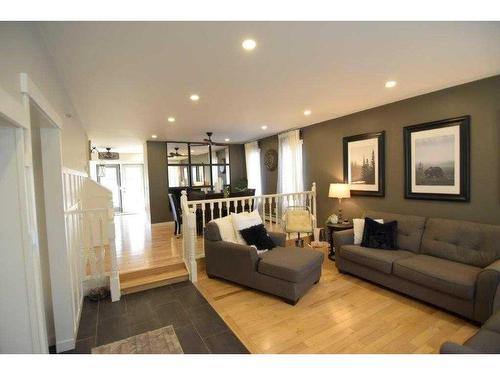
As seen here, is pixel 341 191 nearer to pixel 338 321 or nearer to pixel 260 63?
pixel 338 321

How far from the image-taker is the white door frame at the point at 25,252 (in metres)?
1.27

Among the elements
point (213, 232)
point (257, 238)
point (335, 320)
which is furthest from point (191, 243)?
point (335, 320)

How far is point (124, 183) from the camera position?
9203 millimetres

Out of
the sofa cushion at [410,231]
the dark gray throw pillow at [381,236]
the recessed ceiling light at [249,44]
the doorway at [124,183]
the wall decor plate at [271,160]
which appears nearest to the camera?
the recessed ceiling light at [249,44]

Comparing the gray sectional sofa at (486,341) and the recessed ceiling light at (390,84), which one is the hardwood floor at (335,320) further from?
the recessed ceiling light at (390,84)

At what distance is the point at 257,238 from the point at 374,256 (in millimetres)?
1469

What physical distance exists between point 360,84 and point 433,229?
1.99m

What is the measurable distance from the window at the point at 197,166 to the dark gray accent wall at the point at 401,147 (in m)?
3.24

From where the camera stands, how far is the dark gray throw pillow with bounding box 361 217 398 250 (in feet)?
10.4

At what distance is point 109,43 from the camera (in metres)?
1.84

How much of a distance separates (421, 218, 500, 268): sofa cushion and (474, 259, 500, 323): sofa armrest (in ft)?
1.25

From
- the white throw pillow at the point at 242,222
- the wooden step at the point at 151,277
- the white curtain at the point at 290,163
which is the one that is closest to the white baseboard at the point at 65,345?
the wooden step at the point at 151,277

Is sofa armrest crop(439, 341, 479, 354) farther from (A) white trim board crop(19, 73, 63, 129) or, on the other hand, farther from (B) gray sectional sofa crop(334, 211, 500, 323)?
(A) white trim board crop(19, 73, 63, 129)
